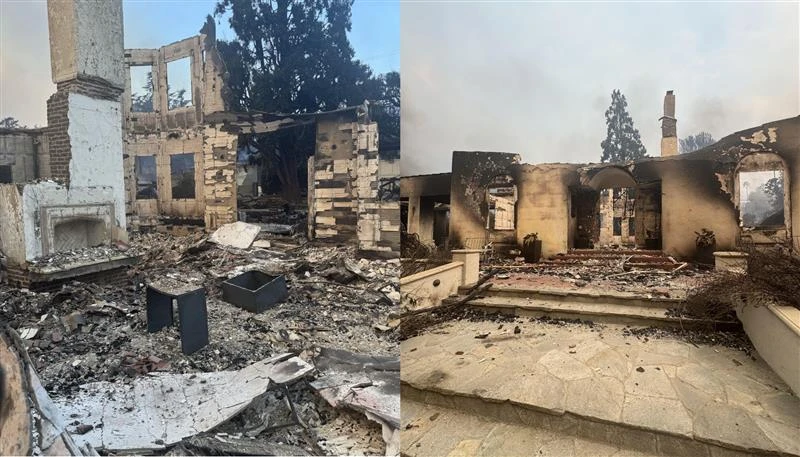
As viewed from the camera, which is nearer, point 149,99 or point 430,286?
point 149,99

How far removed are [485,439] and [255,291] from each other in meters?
1.63

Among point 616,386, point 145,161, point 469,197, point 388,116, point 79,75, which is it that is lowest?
point 616,386

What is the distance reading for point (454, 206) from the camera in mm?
7488

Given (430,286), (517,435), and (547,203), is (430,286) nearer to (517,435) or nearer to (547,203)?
(517,435)

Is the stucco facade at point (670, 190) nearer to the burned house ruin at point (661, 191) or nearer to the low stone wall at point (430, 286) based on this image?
the burned house ruin at point (661, 191)

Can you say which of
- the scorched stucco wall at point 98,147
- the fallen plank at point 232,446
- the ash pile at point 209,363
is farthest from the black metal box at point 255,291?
the fallen plank at point 232,446

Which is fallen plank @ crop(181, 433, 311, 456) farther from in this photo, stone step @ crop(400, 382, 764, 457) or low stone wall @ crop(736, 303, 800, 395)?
low stone wall @ crop(736, 303, 800, 395)

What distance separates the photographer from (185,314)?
2332 millimetres

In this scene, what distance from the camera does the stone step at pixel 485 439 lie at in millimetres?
2117

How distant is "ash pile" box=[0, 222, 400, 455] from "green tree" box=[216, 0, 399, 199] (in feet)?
3.57

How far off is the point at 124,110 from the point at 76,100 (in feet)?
1.46

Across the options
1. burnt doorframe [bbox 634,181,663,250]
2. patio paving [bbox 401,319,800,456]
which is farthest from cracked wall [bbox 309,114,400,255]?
burnt doorframe [bbox 634,181,663,250]

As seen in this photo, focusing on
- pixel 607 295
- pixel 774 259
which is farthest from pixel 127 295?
pixel 774 259

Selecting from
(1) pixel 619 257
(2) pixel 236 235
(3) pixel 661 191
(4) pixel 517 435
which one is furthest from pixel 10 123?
(3) pixel 661 191
